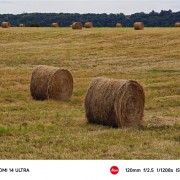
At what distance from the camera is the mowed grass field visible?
11.0 metres

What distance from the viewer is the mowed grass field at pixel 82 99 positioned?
11.0 m

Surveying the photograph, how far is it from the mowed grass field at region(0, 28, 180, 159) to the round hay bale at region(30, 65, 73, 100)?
47 centimetres

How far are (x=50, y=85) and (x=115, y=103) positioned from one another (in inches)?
252

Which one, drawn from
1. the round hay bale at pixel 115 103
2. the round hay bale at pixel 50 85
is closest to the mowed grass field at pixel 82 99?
the round hay bale at pixel 115 103

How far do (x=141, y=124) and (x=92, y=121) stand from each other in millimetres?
1340

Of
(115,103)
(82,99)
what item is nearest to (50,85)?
(82,99)

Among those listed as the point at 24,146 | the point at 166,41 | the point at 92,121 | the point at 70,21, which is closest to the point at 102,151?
the point at 24,146

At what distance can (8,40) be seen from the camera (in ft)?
155

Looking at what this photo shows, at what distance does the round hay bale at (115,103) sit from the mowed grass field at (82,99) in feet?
1.07

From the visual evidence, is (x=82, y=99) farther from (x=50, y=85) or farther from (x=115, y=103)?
(x=115, y=103)
